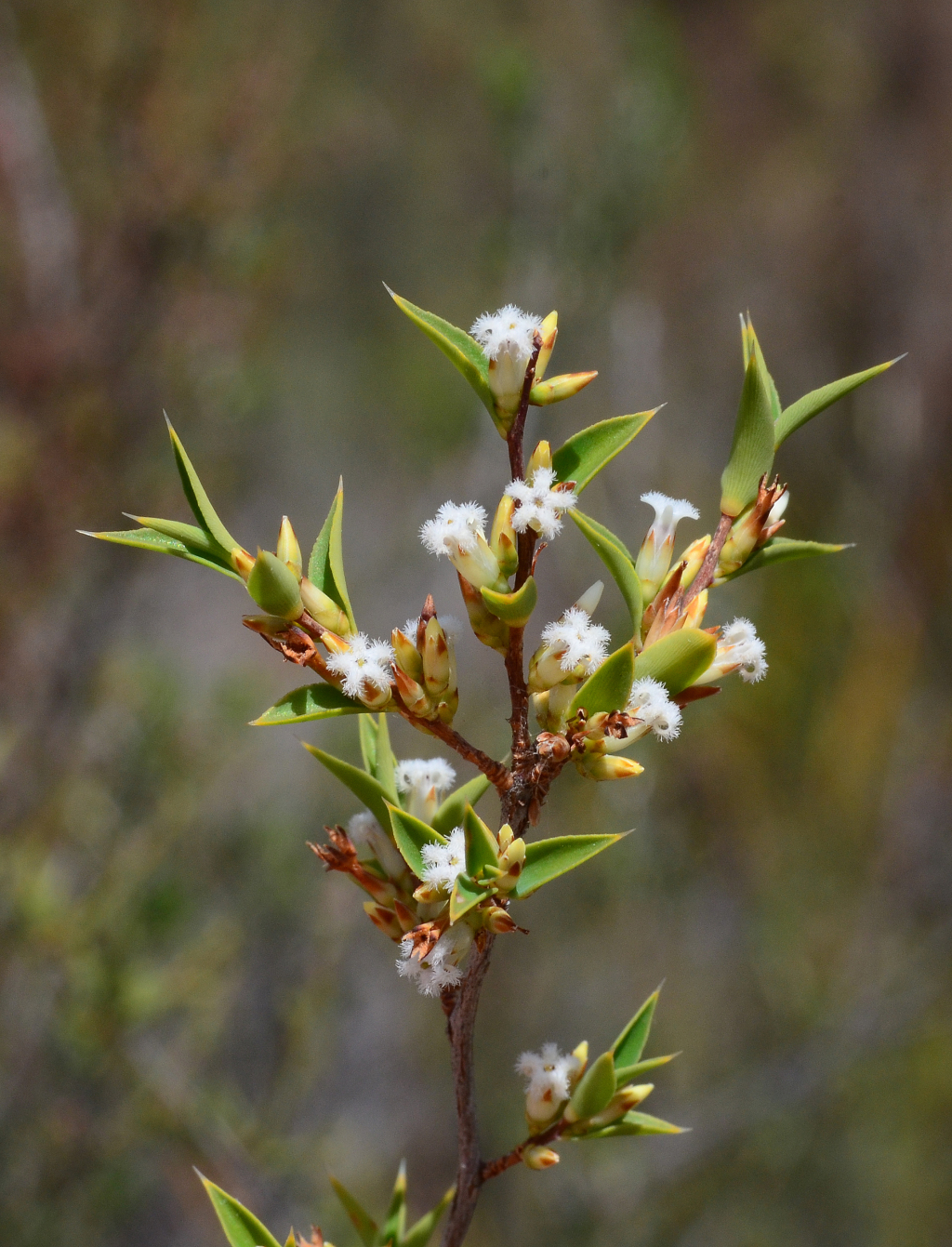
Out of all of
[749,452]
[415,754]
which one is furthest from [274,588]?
[415,754]

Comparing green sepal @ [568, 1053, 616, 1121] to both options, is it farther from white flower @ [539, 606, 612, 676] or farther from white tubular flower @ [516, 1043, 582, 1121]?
white flower @ [539, 606, 612, 676]

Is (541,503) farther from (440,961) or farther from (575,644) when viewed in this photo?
(440,961)

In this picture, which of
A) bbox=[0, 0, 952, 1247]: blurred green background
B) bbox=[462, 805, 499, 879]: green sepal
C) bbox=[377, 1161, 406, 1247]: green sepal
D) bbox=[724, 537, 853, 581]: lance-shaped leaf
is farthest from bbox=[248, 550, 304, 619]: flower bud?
bbox=[0, 0, 952, 1247]: blurred green background

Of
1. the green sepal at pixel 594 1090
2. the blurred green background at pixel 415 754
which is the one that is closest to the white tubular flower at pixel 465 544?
the green sepal at pixel 594 1090

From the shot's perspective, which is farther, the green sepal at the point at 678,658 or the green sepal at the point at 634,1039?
the green sepal at the point at 634,1039

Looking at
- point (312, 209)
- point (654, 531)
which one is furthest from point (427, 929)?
point (312, 209)

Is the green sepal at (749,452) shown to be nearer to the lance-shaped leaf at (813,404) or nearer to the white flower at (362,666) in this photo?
the lance-shaped leaf at (813,404)
